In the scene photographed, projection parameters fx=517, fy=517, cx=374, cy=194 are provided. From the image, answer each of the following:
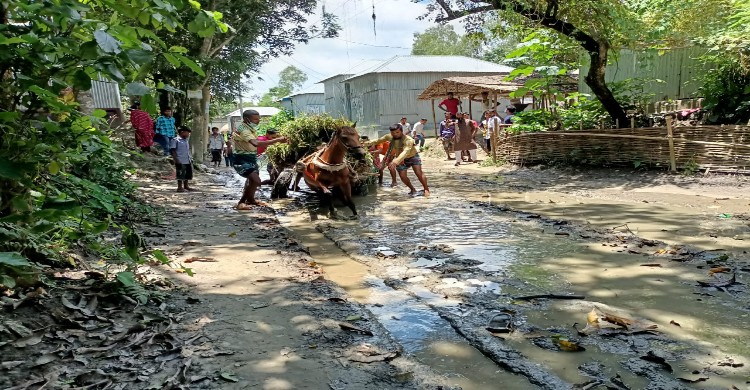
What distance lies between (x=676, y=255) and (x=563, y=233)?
1541 millimetres

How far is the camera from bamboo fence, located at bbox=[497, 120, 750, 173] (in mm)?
10250

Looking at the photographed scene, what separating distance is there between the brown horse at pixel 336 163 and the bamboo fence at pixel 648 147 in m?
7.02

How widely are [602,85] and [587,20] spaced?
69.0 inches

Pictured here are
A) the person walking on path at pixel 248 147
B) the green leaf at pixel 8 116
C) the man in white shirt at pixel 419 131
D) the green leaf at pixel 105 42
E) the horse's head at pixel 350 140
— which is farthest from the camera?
the man in white shirt at pixel 419 131

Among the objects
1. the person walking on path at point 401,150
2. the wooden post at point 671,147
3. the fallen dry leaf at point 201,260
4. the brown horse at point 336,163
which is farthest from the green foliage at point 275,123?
the wooden post at point 671,147

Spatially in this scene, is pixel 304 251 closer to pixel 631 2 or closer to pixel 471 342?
pixel 471 342

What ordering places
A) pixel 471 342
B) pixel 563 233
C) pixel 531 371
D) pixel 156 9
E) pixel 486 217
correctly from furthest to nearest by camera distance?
1. pixel 486 217
2. pixel 563 233
3. pixel 471 342
4. pixel 531 371
5. pixel 156 9

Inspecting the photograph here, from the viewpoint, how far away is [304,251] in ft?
21.3

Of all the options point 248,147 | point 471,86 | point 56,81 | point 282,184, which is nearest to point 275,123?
point 471,86

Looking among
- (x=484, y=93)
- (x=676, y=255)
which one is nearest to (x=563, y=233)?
(x=676, y=255)

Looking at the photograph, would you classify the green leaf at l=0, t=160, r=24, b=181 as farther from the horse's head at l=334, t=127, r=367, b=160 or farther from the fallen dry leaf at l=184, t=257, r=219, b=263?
the horse's head at l=334, t=127, r=367, b=160

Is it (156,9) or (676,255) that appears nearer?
(156,9)

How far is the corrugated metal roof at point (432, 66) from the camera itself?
32.6 metres

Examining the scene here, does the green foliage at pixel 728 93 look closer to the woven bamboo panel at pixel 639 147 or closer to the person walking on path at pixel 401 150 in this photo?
the woven bamboo panel at pixel 639 147
